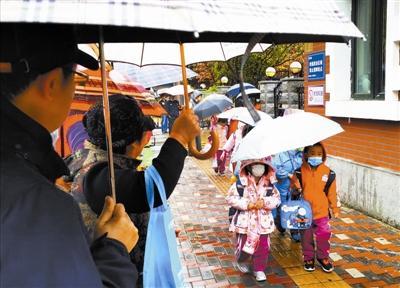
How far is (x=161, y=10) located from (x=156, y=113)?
2.30m

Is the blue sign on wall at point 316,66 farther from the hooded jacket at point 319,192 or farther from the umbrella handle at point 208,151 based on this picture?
the umbrella handle at point 208,151

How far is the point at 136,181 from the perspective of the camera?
1.94 meters

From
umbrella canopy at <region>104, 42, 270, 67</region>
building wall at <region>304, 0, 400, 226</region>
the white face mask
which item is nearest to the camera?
umbrella canopy at <region>104, 42, 270, 67</region>

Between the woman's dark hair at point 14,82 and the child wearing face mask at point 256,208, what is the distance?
338 cm

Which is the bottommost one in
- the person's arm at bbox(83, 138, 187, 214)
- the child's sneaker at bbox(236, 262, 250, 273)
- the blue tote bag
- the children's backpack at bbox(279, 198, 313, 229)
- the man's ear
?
the child's sneaker at bbox(236, 262, 250, 273)

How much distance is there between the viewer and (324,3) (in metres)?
1.39

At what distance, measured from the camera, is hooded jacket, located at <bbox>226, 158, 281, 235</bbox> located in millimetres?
4430

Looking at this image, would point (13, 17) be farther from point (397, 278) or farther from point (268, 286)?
point (397, 278)

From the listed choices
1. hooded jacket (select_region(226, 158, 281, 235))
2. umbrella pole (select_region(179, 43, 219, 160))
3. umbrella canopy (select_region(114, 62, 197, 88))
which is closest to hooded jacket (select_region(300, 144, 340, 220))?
hooded jacket (select_region(226, 158, 281, 235))

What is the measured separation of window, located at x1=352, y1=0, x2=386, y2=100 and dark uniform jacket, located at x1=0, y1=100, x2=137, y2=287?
5795 mm

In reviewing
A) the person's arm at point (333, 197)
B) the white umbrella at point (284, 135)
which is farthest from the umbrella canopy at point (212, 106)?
the white umbrella at point (284, 135)

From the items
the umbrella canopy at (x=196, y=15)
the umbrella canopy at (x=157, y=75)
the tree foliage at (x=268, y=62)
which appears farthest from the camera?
the tree foliage at (x=268, y=62)

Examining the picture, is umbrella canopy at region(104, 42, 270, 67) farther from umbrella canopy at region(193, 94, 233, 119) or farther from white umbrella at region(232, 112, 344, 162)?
umbrella canopy at region(193, 94, 233, 119)

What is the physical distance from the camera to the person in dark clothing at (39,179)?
40.9 inches
